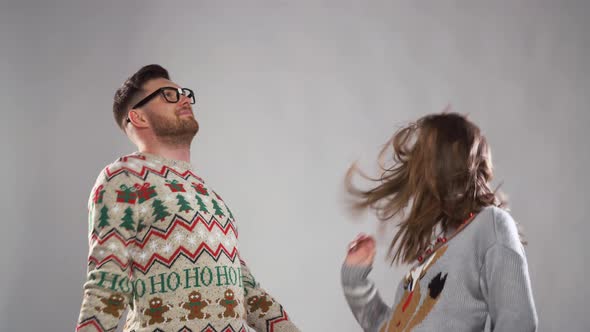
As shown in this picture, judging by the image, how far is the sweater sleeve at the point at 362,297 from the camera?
5.87ft

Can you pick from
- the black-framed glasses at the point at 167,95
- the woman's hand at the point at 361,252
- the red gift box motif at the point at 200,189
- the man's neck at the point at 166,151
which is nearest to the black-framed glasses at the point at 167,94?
the black-framed glasses at the point at 167,95

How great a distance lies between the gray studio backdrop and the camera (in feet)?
11.5

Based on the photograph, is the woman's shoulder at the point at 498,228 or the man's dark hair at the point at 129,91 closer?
the woman's shoulder at the point at 498,228

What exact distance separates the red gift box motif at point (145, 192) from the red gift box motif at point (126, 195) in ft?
0.05

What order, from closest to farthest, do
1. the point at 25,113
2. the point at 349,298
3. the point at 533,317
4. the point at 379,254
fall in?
the point at 533,317, the point at 349,298, the point at 25,113, the point at 379,254

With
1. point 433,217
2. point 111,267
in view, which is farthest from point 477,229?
point 111,267

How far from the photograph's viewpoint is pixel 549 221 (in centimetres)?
397

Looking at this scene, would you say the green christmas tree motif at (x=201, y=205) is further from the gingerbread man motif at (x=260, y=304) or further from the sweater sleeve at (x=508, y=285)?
the sweater sleeve at (x=508, y=285)

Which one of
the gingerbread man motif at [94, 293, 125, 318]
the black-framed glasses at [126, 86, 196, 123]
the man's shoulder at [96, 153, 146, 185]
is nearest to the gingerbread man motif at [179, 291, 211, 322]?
the gingerbread man motif at [94, 293, 125, 318]

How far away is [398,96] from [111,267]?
8.24 feet

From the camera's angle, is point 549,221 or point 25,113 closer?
point 25,113

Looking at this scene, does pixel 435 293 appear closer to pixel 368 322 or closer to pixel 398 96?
pixel 368 322

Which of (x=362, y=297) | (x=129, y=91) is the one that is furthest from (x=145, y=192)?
(x=362, y=297)

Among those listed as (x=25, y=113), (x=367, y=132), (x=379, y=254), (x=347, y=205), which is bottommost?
(x=379, y=254)
